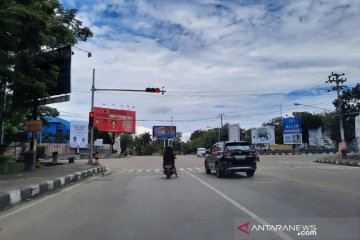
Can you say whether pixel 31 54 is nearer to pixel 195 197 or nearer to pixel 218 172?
pixel 218 172

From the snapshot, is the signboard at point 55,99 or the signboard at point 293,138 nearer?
the signboard at point 55,99

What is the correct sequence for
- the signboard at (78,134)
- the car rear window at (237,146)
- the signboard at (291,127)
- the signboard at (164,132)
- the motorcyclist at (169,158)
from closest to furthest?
the car rear window at (237,146) < the motorcyclist at (169,158) < the signboard at (78,134) < the signboard at (291,127) < the signboard at (164,132)

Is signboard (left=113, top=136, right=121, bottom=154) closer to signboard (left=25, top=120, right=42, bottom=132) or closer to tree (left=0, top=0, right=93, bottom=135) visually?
tree (left=0, top=0, right=93, bottom=135)

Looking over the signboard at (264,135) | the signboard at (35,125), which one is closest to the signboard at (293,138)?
the signboard at (264,135)

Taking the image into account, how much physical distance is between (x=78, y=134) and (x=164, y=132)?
27.6m

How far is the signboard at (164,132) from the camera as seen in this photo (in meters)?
98.0

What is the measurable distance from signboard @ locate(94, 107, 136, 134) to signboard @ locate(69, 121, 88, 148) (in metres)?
9.83

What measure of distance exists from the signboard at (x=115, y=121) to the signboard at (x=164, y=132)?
8.83 metres

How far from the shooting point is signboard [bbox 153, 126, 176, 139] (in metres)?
98.0

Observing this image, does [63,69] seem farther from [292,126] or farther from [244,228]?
[292,126]

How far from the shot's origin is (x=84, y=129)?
75.7 m

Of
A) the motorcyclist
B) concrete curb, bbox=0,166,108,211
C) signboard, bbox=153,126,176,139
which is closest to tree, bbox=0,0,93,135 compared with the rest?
concrete curb, bbox=0,166,108,211

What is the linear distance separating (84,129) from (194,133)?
94643 mm

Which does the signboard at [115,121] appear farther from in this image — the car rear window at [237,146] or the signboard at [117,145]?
the car rear window at [237,146]
